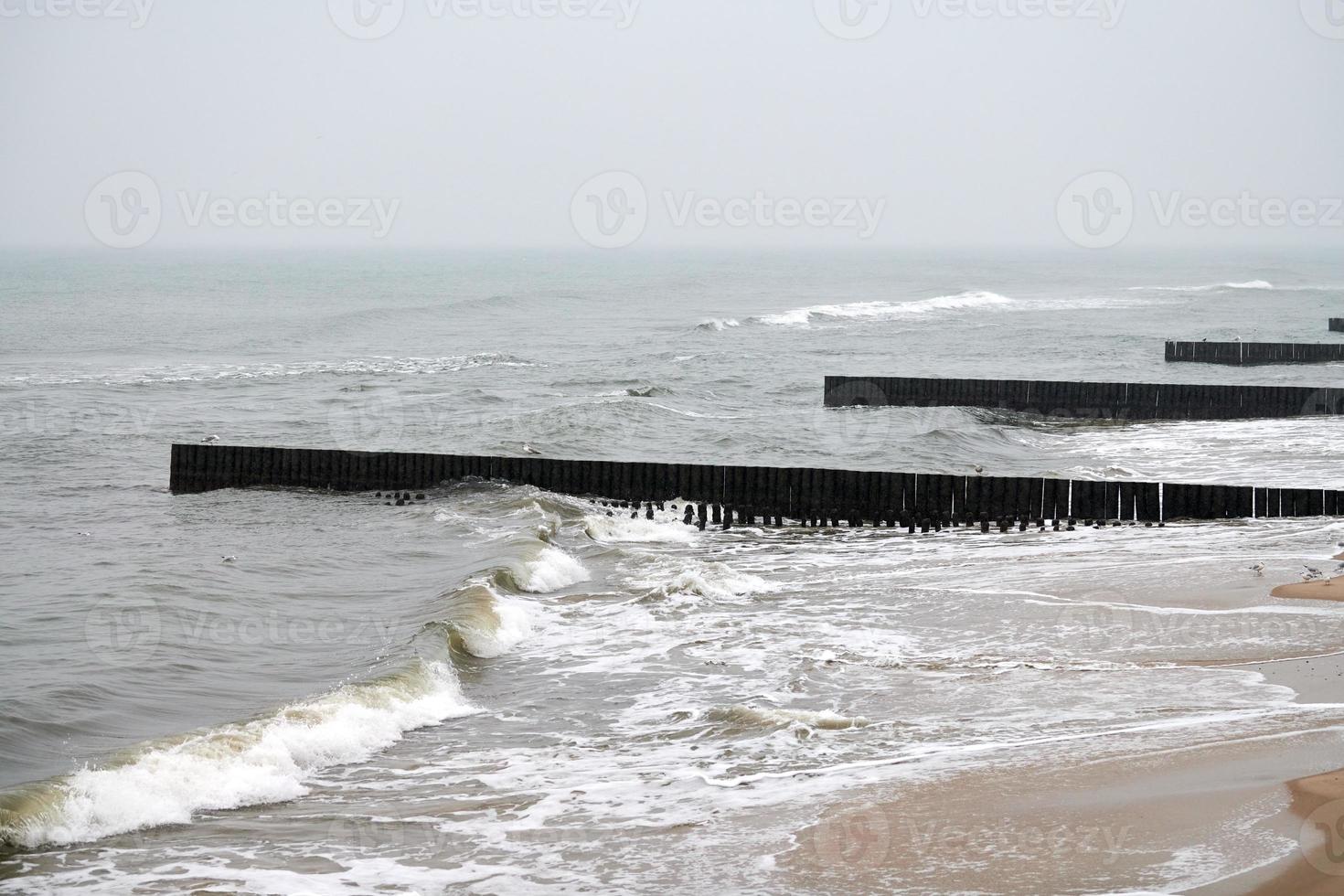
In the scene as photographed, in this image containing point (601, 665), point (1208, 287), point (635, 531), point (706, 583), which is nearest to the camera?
point (601, 665)

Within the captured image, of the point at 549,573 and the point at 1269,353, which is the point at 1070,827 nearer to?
the point at 549,573

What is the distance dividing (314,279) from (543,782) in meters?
149

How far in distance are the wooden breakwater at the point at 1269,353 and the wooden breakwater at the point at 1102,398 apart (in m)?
13.8

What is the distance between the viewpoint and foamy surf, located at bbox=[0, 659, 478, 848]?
9.23 metres

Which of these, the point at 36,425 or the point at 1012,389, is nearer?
the point at 36,425

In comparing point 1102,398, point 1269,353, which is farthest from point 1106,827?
point 1269,353

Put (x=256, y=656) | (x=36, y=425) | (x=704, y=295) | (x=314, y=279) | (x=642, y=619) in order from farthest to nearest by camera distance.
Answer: (x=314, y=279)
(x=704, y=295)
(x=36, y=425)
(x=642, y=619)
(x=256, y=656)

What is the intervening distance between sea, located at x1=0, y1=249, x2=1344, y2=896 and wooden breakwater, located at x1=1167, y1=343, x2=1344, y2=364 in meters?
16.5

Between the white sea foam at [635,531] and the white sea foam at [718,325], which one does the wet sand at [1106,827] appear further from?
the white sea foam at [718,325]

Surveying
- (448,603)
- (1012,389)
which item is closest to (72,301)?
(1012,389)

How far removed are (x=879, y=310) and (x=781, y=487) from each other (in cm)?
7520

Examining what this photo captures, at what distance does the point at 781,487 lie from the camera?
2184 cm

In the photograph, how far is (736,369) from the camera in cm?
5100

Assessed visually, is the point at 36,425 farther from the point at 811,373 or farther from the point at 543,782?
the point at 543,782
